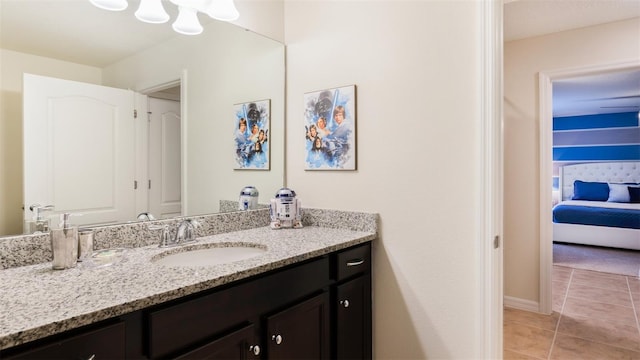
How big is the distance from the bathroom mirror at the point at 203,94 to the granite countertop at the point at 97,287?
1.04ft

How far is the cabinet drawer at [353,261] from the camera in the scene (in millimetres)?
1562

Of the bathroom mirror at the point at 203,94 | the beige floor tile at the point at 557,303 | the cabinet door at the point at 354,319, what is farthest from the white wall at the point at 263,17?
the beige floor tile at the point at 557,303

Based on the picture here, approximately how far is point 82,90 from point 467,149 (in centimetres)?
159

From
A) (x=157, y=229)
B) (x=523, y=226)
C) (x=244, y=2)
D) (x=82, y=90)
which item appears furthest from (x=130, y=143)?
(x=523, y=226)

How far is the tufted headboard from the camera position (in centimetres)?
629

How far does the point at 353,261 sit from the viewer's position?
1.65 metres

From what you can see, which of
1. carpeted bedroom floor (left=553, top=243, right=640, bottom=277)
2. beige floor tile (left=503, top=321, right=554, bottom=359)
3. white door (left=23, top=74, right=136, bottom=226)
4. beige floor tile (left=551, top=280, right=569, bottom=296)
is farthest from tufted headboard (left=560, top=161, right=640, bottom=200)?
white door (left=23, top=74, right=136, bottom=226)

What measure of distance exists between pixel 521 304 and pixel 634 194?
15.3 feet

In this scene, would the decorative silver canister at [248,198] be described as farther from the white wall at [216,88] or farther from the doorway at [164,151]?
the doorway at [164,151]

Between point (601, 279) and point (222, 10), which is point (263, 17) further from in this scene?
point (601, 279)

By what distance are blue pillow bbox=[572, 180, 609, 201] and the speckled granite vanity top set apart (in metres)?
6.86

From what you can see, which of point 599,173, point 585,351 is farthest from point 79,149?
point 599,173

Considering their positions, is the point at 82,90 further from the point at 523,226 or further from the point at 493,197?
the point at 523,226

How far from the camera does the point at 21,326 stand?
71cm
